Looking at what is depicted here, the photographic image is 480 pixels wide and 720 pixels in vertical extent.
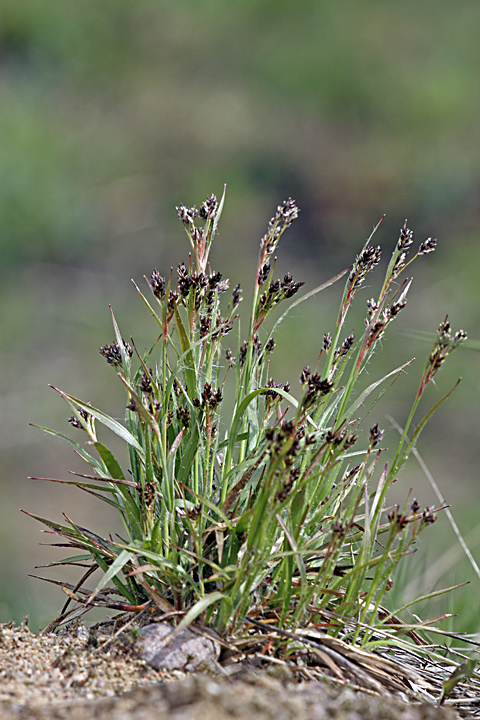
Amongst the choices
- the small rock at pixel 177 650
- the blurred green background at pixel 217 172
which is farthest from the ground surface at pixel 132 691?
the blurred green background at pixel 217 172

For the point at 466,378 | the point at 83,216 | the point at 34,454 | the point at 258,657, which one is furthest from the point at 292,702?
the point at 83,216

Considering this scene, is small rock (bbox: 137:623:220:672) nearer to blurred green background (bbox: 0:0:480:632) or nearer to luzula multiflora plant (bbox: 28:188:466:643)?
luzula multiflora plant (bbox: 28:188:466:643)

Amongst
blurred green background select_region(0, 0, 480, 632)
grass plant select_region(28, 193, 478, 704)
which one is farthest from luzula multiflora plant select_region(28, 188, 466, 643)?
Result: blurred green background select_region(0, 0, 480, 632)

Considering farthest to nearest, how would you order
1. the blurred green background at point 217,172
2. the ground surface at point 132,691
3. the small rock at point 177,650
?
the blurred green background at point 217,172
the small rock at point 177,650
the ground surface at point 132,691

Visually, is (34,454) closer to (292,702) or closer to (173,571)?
(173,571)

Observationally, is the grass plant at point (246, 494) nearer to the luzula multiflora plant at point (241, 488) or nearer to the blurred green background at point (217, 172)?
the luzula multiflora plant at point (241, 488)

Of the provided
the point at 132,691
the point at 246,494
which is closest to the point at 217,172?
the point at 246,494
